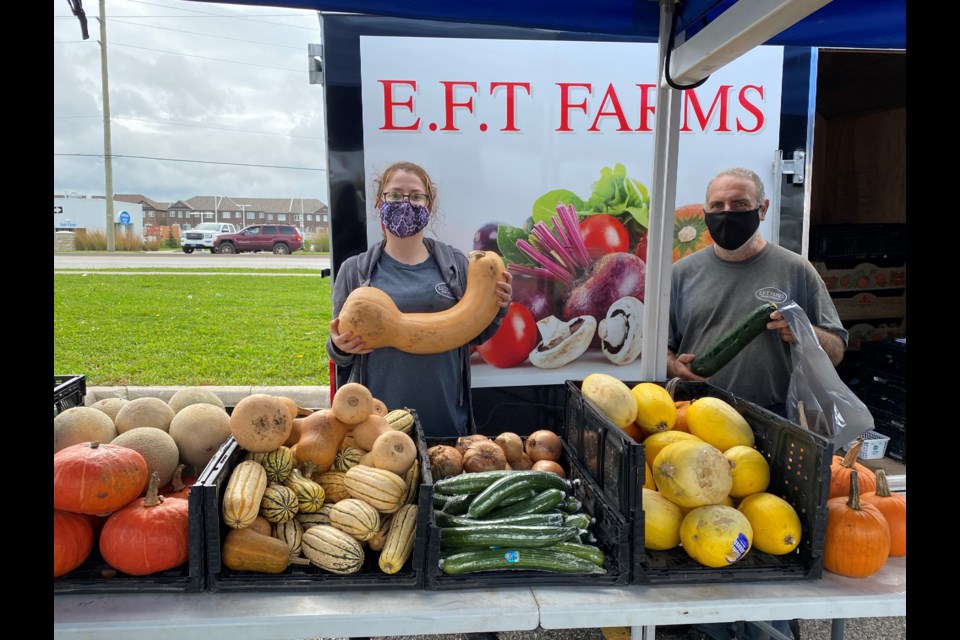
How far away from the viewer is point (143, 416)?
7.39ft

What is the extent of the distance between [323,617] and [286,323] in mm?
12617

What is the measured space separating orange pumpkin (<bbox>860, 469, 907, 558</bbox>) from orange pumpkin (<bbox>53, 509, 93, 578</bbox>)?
8.05ft

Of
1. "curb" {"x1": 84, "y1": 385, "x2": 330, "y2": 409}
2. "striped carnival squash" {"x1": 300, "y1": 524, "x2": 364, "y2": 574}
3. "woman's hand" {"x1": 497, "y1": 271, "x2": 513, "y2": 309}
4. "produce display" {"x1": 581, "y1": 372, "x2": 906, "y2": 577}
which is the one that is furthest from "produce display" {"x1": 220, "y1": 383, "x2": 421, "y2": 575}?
"curb" {"x1": 84, "y1": 385, "x2": 330, "y2": 409}

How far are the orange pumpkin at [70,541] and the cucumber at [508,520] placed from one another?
103 cm

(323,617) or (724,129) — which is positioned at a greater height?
(724,129)

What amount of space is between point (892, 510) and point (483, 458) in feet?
4.65

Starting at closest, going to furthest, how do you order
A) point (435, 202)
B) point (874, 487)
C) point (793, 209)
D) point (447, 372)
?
point (874, 487)
point (447, 372)
point (435, 202)
point (793, 209)

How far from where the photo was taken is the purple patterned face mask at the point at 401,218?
3707 millimetres

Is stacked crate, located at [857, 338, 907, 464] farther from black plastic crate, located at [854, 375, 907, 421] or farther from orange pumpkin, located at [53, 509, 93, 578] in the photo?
orange pumpkin, located at [53, 509, 93, 578]

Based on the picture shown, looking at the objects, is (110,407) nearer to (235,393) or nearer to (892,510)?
(892,510)

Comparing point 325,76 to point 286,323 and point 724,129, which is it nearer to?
point 724,129
